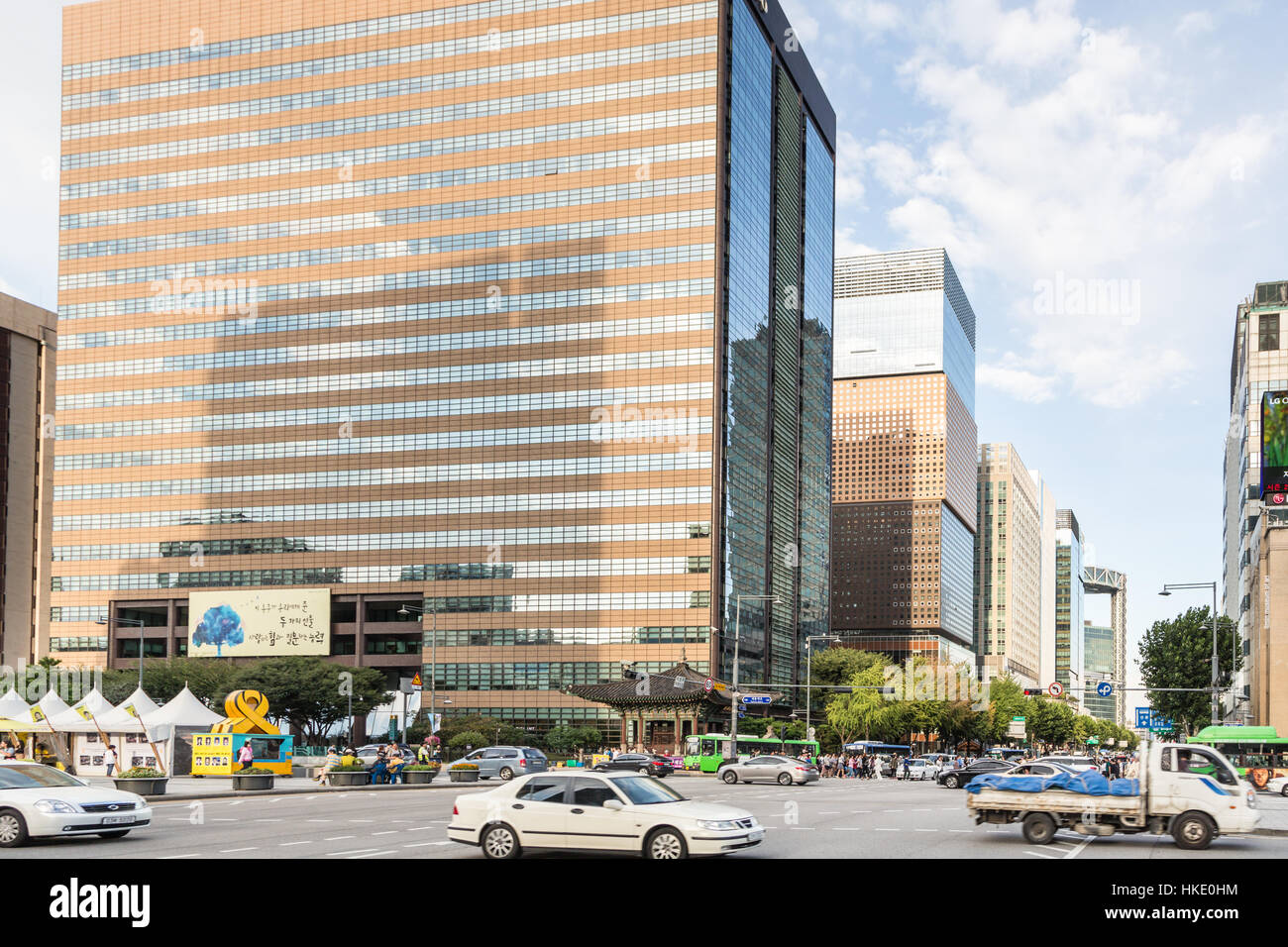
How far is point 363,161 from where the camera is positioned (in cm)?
12494

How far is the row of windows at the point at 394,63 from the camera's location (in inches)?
4616

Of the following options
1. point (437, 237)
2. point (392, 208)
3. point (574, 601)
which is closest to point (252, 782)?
point (574, 601)

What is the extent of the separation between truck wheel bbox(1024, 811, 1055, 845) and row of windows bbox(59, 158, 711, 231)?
94718 millimetres

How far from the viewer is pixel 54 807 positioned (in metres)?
21.8

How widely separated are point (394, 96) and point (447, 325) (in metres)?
24.5

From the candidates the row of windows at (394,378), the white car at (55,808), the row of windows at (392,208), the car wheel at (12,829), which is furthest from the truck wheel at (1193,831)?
the row of windows at (392,208)

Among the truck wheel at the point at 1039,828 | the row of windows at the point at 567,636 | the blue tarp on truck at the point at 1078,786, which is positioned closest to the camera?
the truck wheel at the point at 1039,828

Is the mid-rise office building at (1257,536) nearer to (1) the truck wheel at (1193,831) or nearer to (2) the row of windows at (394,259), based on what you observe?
(2) the row of windows at (394,259)

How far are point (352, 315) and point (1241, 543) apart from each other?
3890 inches

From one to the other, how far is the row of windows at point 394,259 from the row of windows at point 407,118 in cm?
1202

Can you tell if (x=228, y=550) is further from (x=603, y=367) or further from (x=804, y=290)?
(x=804, y=290)

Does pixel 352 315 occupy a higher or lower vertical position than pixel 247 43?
lower
